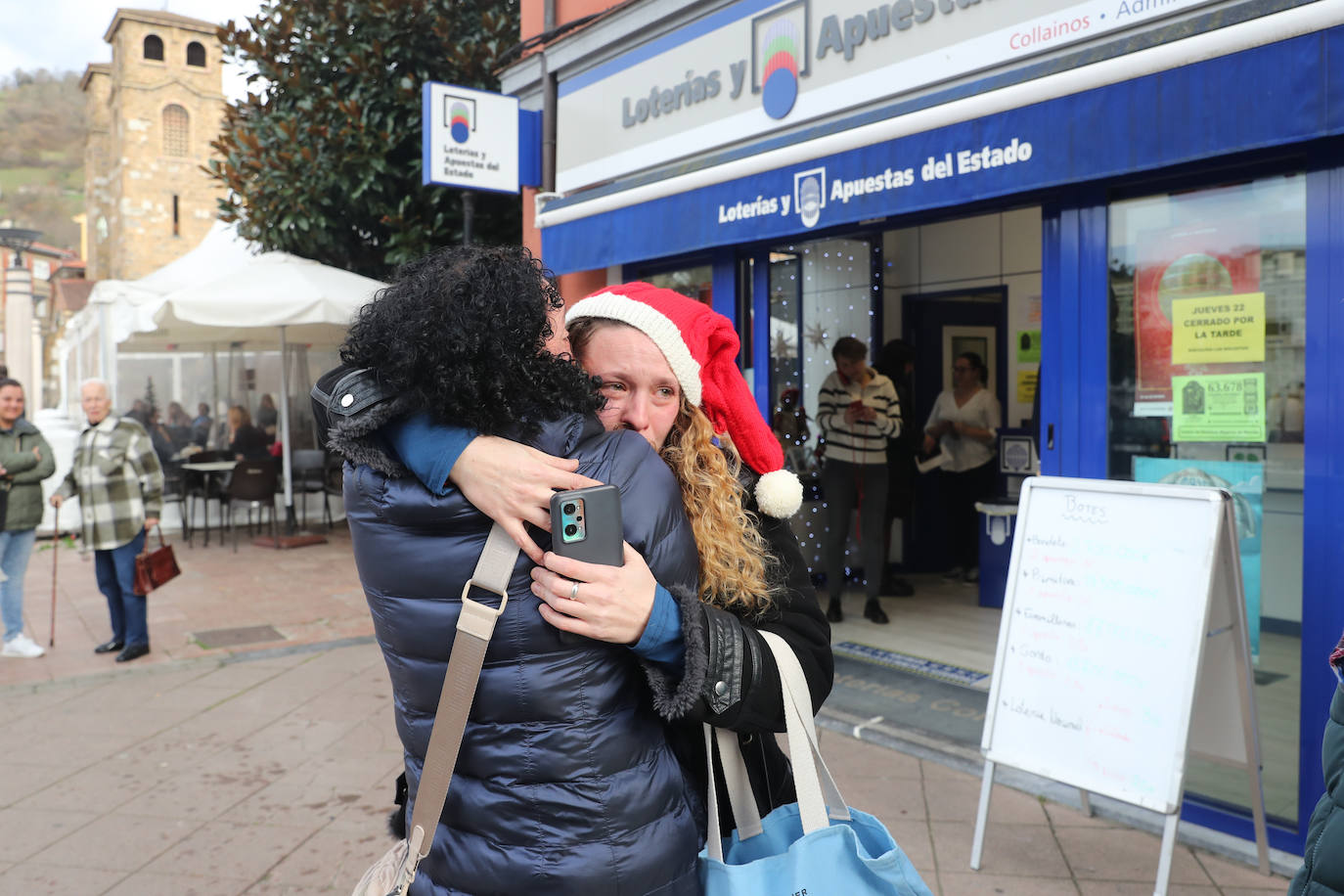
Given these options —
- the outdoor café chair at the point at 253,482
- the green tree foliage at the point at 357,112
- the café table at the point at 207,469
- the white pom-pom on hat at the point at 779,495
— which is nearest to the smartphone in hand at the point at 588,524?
the white pom-pom on hat at the point at 779,495

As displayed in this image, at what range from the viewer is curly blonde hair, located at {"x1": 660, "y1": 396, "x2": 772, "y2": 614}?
1535 millimetres

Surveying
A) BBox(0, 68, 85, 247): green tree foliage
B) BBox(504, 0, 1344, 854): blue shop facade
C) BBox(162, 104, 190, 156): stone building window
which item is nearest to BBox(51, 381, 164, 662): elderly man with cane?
BBox(504, 0, 1344, 854): blue shop facade

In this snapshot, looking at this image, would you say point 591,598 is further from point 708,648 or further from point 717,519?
point 717,519

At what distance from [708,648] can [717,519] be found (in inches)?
10.4

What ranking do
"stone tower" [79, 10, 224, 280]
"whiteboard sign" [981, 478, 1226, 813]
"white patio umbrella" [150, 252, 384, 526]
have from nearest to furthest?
1. "whiteboard sign" [981, 478, 1226, 813]
2. "white patio umbrella" [150, 252, 384, 526]
3. "stone tower" [79, 10, 224, 280]

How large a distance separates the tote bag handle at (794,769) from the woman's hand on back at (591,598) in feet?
0.93

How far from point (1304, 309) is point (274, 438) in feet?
41.2

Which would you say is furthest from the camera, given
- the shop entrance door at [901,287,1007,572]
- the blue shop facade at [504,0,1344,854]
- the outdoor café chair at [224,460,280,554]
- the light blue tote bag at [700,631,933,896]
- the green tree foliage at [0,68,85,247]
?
the green tree foliage at [0,68,85,247]

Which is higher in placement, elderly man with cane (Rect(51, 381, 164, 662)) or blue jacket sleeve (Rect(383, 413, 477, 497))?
blue jacket sleeve (Rect(383, 413, 477, 497))

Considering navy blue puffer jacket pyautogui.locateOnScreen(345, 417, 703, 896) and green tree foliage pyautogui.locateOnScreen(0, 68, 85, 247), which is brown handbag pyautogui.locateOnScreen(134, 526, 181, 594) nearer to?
navy blue puffer jacket pyautogui.locateOnScreen(345, 417, 703, 896)

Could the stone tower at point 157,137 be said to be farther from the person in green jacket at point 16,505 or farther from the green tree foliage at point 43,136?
the green tree foliage at point 43,136

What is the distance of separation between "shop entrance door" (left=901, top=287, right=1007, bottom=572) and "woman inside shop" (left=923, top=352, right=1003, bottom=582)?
0.10 metres

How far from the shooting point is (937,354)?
27.9ft

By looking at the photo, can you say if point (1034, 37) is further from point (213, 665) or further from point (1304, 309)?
point (213, 665)
